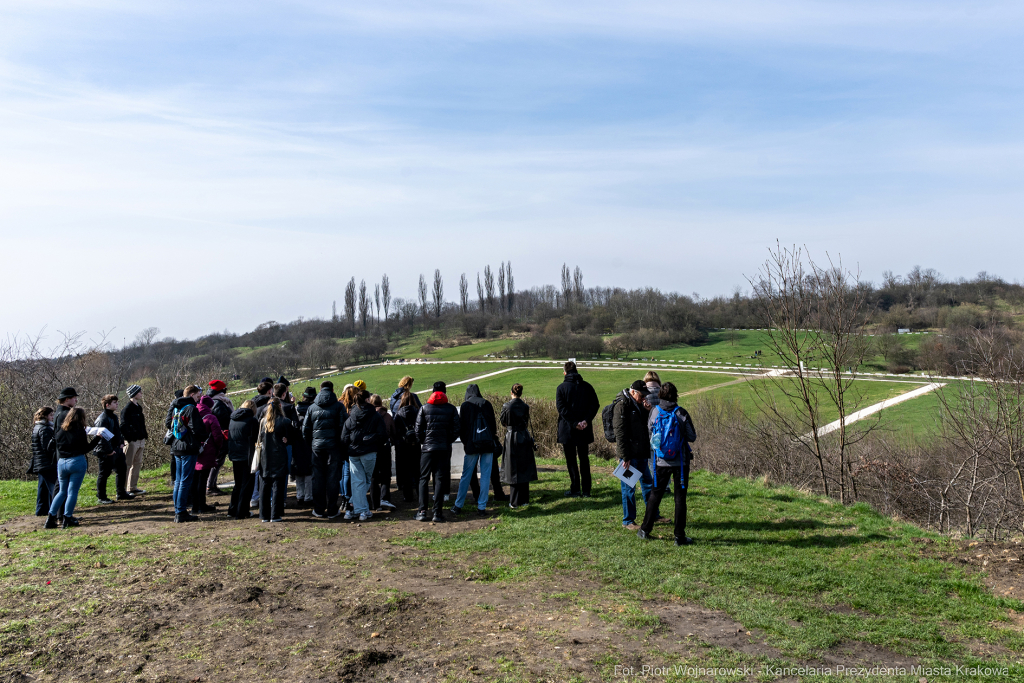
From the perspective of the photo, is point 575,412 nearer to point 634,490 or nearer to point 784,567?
point 634,490

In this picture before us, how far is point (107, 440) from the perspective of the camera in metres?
10.1

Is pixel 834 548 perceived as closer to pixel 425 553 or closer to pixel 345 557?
pixel 425 553

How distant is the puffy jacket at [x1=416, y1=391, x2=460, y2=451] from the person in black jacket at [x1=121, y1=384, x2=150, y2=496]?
5.60 meters

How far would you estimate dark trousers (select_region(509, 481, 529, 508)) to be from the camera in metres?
9.66

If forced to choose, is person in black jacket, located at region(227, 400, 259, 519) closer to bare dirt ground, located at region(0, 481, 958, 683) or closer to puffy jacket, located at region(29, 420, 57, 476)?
bare dirt ground, located at region(0, 481, 958, 683)

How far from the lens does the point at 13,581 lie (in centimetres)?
670

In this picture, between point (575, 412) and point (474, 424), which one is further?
point (575, 412)

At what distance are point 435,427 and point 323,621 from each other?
3.45 metres

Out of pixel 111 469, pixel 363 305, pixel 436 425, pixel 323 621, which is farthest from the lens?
pixel 363 305

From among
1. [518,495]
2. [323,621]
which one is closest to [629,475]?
[518,495]

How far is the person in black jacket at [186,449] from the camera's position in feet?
29.6

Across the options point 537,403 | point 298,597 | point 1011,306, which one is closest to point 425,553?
point 298,597

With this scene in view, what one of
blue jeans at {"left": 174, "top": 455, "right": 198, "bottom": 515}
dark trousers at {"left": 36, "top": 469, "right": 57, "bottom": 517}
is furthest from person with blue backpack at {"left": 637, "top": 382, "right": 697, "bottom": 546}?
dark trousers at {"left": 36, "top": 469, "right": 57, "bottom": 517}

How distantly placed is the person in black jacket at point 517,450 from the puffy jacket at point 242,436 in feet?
12.5
